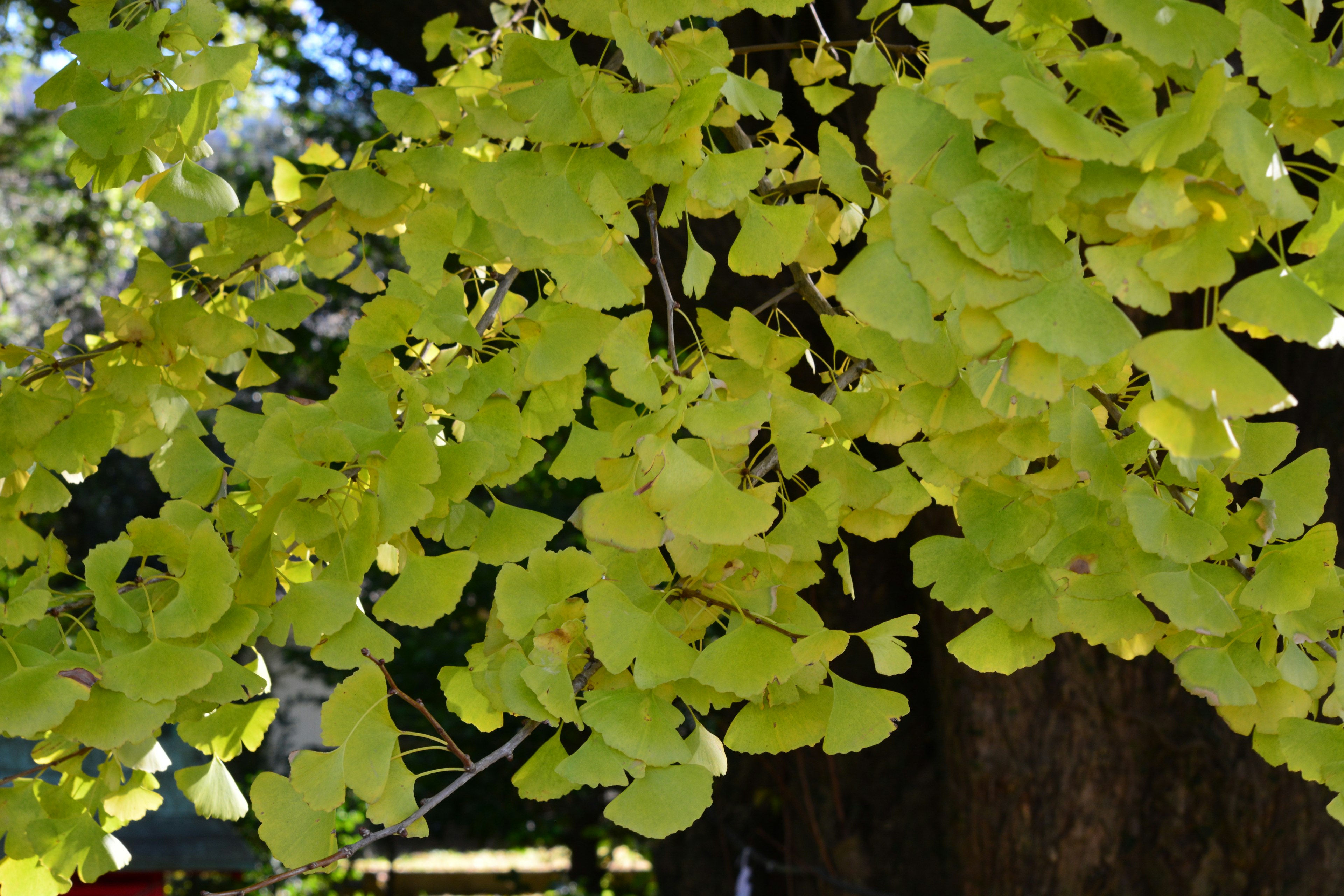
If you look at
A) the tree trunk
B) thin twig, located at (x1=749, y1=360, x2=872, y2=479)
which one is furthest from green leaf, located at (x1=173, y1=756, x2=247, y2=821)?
the tree trunk

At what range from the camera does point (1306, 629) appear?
785mm

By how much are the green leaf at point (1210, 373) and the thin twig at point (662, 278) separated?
0.35 m

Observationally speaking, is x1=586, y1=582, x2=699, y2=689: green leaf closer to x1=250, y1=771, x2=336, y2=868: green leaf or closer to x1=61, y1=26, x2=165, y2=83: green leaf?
x1=250, y1=771, x2=336, y2=868: green leaf

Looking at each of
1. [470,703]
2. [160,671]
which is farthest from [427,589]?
[160,671]

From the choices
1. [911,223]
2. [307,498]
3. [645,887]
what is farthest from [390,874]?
[911,223]

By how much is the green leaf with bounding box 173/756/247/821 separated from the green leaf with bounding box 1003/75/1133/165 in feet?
3.05

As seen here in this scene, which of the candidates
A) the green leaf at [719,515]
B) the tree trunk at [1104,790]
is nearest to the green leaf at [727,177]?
the green leaf at [719,515]

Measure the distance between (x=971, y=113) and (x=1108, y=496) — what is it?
331 millimetres

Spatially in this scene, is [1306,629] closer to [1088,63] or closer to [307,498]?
[1088,63]

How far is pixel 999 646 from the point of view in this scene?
2.88 feet

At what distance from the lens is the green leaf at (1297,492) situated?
32.8 inches

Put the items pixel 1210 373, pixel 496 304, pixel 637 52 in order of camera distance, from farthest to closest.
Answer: pixel 496 304 → pixel 637 52 → pixel 1210 373

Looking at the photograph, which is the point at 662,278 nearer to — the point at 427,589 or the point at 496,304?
the point at 496,304

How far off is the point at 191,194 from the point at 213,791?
23.3 inches
